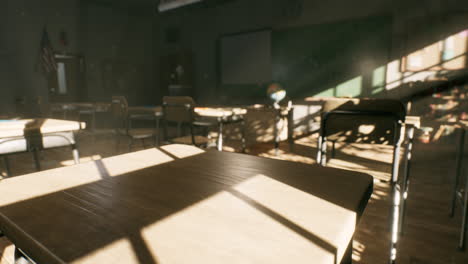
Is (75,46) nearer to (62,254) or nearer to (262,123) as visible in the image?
(262,123)

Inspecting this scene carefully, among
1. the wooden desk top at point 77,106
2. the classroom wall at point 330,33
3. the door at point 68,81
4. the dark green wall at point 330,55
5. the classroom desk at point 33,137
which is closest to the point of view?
the classroom desk at point 33,137

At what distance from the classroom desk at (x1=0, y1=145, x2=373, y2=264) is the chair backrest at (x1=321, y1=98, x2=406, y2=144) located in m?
1.02

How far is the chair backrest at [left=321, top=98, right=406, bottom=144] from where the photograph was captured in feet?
5.28

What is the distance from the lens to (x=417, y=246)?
5.71 ft

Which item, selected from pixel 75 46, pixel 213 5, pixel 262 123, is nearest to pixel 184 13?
pixel 213 5

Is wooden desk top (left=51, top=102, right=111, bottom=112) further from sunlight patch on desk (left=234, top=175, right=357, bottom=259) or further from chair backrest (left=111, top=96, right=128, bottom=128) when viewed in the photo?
sunlight patch on desk (left=234, top=175, right=357, bottom=259)

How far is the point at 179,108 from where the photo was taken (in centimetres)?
303

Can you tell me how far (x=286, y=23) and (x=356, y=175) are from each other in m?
5.98

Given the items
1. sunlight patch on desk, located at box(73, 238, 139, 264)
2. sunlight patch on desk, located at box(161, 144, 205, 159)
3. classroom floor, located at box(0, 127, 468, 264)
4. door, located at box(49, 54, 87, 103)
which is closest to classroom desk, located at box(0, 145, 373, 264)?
sunlight patch on desk, located at box(73, 238, 139, 264)

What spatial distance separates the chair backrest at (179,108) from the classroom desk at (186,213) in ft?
7.03

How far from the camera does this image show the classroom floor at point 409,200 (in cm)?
167

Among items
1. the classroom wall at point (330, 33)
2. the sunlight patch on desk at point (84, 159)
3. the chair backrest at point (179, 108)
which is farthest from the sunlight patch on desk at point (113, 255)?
the classroom wall at point (330, 33)

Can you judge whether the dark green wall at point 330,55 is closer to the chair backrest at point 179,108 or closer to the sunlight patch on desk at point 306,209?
the chair backrest at point 179,108

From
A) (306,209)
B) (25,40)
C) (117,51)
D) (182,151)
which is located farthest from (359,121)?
(117,51)
